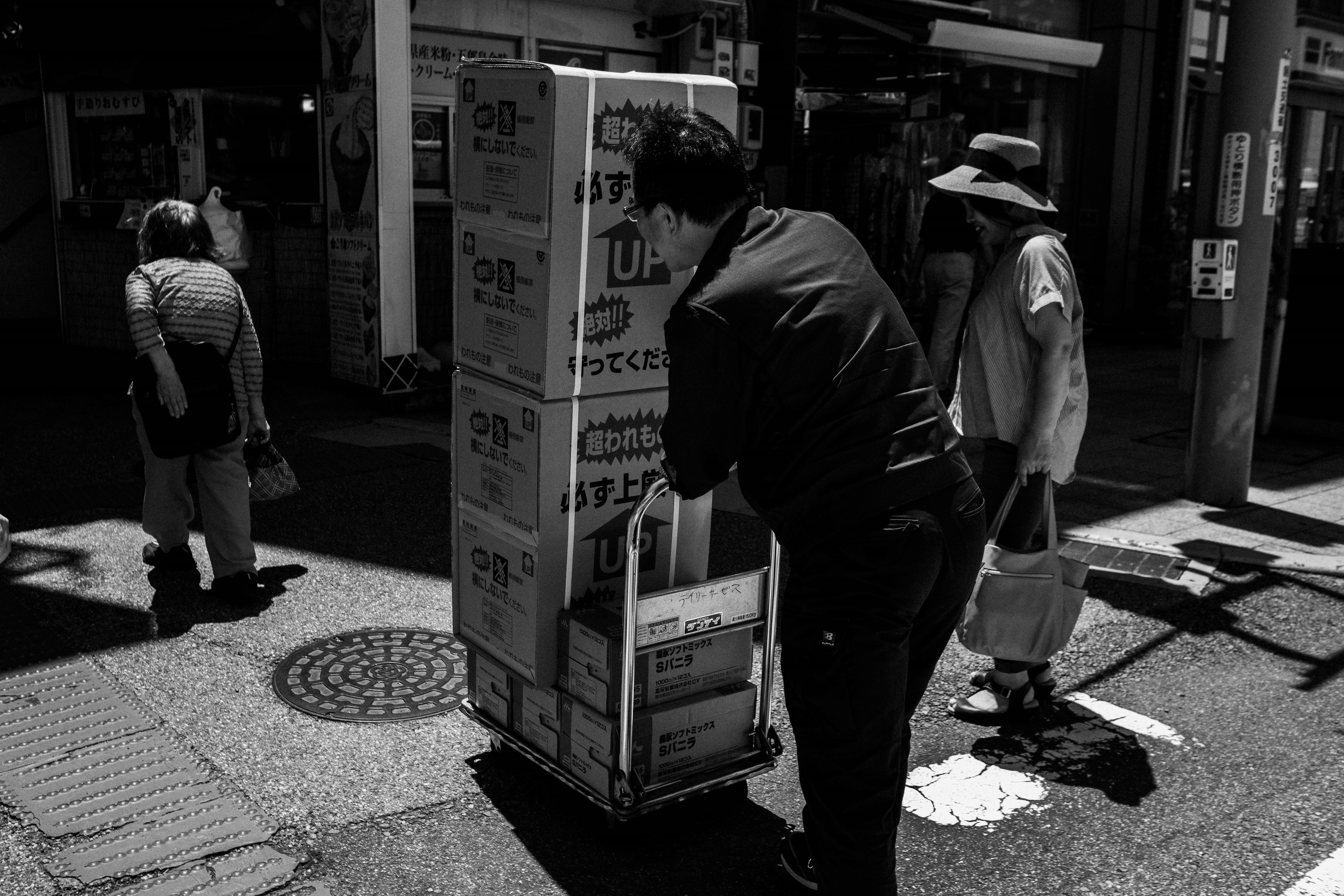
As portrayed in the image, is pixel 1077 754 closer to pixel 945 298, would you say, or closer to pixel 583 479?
pixel 583 479

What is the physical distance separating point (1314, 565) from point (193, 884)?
18.6 ft

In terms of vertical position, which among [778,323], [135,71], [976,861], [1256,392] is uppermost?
[135,71]

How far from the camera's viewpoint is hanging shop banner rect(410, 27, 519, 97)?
1012cm

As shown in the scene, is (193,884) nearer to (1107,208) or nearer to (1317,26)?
(1107,208)

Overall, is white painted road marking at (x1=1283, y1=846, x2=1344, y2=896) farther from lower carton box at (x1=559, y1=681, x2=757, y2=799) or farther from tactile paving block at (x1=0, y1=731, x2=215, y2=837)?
tactile paving block at (x1=0, y1=731, x2=215, y2=837)

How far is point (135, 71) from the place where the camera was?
10547 millimetres

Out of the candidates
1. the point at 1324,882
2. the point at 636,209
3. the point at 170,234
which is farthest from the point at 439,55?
the point at 1324,882

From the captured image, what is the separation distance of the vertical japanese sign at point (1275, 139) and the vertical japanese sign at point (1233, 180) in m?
0.12

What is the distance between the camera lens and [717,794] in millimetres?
3910

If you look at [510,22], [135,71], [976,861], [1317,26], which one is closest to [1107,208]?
[1317,26]

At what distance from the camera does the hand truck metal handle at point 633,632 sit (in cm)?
335

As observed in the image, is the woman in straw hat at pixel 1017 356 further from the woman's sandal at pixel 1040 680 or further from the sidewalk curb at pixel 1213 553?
the sidewalk curb at pixel 1213 553

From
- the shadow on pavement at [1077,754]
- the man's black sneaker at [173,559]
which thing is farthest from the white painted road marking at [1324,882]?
the man's black sneaker at [173,559]

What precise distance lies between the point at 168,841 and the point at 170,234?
9.28 feet
